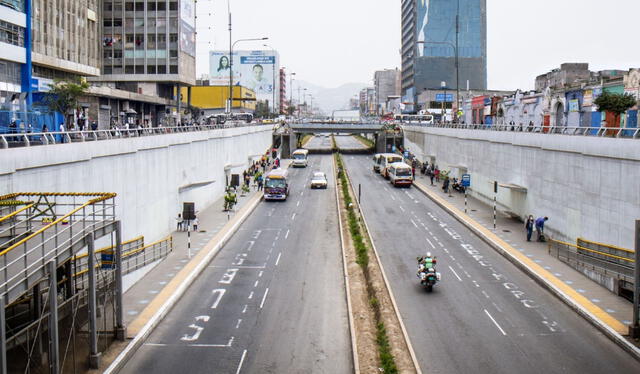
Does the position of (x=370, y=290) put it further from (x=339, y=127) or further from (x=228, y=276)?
(x=339, y=127)

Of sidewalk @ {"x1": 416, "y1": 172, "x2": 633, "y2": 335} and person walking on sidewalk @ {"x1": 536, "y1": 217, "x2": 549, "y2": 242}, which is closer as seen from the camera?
sidewalk @ {"x1": 416, "y1": 172, "x2": 633, "y2": 335}

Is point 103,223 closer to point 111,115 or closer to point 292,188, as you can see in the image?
point 292,188

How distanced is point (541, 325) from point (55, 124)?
1343 inches

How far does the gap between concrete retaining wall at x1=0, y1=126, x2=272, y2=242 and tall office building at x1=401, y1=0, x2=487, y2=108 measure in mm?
127391

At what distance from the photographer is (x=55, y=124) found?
136 ft

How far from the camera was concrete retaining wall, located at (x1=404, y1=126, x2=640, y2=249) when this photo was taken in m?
25.1

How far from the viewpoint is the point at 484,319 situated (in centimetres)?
2098

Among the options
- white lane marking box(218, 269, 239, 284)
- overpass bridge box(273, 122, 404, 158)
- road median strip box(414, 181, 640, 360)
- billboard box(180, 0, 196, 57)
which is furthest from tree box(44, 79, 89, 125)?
overpass bridge box(273, 122, 404, 158)

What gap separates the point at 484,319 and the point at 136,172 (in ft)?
57.8

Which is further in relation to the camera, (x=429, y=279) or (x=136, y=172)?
(x=136, y=172)

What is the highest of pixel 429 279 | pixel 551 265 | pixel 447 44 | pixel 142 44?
pixel 447 44

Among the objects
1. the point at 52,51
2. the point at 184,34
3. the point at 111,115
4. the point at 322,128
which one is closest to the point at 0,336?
the point at 52,51

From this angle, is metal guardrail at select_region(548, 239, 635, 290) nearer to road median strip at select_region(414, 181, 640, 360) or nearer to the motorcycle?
road median strip at select_region(414, 181, 640, 360)

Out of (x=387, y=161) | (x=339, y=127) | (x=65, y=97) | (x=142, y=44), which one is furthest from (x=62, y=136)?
(x=339, y=127)
